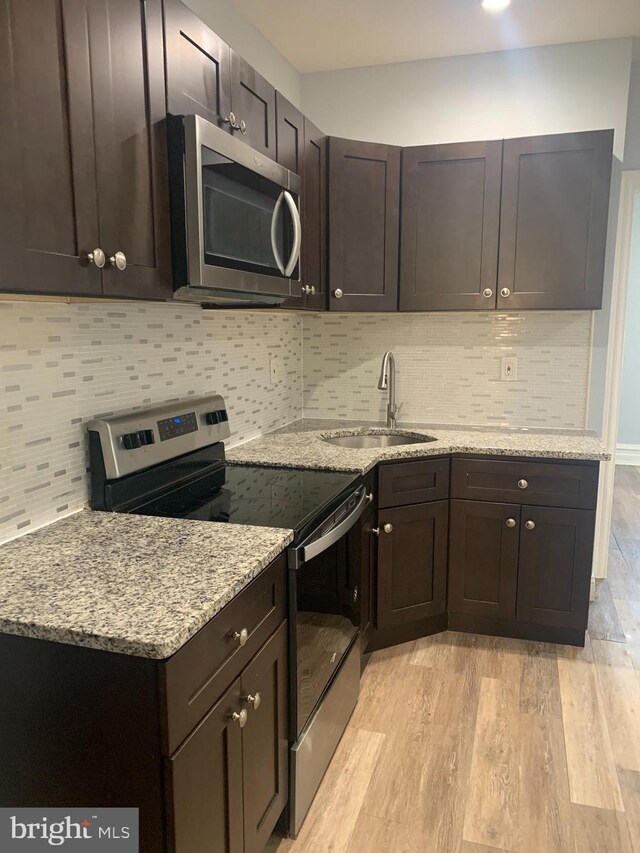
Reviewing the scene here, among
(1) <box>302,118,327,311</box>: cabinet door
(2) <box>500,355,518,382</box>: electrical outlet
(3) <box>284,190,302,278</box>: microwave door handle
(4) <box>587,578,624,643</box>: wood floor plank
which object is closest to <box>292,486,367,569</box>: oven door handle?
(3) <box>284,190,302,278</box>: microwave door handle

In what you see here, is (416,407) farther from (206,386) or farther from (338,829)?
(338,829)

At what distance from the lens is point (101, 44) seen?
1.28 m

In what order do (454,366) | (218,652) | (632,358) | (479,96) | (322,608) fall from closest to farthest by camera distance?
1. (218,652)
2. (322,608)
3. (479,96)
4. (454,366)
5. (632,358)

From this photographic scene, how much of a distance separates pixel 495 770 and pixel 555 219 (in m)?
2.14

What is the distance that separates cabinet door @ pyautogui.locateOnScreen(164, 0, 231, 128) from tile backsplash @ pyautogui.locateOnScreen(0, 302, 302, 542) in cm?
59

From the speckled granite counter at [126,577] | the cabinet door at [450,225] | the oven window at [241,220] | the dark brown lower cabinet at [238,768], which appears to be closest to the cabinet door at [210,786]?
the dark brown lower cabinet at [238,768]

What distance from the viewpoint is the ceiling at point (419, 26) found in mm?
2463

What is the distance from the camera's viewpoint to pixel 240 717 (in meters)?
1.35

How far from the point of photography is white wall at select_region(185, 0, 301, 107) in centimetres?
229

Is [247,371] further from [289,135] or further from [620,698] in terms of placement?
[620,698]

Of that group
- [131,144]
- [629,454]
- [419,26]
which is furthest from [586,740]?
[629,454]

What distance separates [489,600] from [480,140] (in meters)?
2.10

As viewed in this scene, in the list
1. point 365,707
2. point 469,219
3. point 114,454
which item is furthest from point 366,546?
point 469,219

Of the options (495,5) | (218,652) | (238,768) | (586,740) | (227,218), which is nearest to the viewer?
(218,652)
